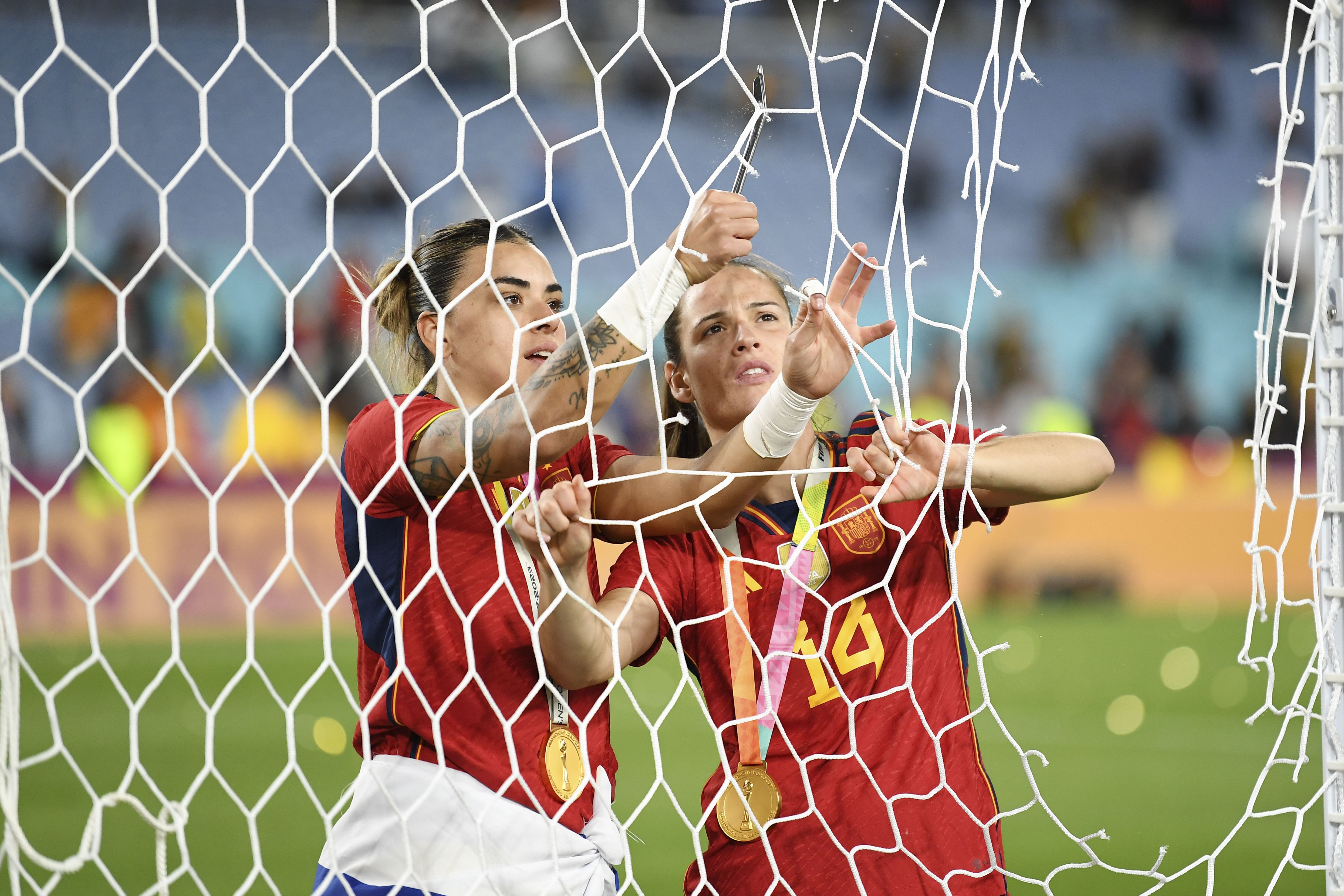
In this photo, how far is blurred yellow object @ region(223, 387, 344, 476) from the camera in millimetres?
6855

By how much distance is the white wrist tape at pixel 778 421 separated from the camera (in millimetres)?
1370

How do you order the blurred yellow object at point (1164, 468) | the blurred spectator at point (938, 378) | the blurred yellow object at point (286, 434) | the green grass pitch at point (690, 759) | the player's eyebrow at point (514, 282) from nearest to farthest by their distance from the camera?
the player's eyebrow at point (514, 282) < the green grass pitch at point (690, 759) < the blurred yellow object at point (286, 434) < the blurred yellow object at point (1164, 468) < the blurred spectator at point (938, 378)

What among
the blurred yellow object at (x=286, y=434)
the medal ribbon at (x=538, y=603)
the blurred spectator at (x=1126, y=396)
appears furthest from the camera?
the blurred spectator at (x=1126, y=396)

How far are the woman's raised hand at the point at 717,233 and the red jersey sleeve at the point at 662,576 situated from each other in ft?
1.20

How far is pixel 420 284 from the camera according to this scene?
159 centimetres

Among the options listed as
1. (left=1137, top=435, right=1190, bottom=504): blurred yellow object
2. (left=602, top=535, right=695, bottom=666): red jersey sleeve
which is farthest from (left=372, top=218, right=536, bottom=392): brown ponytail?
(left=1137, top=435, right=1190, bottom=504): blurred yellow object

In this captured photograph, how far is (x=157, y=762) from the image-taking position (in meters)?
4.28

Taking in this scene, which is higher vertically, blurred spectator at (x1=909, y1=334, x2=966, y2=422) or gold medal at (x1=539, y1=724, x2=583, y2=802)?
blurred spectator at (x1=909, y1=334, x2=966, y2=422)

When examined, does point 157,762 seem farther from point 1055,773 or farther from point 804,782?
point 804,782

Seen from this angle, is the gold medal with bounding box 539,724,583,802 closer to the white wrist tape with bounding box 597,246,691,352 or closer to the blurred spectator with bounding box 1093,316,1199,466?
the white wrist tape with bounding box 597,246,691,352

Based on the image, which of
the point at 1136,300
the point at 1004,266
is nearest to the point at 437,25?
the point at 1004,266

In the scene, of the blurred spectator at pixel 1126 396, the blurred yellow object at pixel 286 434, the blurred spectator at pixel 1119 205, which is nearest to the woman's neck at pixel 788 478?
the blurred yellow object at pixel 286 434

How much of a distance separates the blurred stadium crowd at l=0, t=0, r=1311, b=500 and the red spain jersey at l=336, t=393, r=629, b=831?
15.2 ft

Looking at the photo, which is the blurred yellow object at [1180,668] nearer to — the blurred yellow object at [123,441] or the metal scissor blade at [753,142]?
the metal scissor blade at [753,142]
